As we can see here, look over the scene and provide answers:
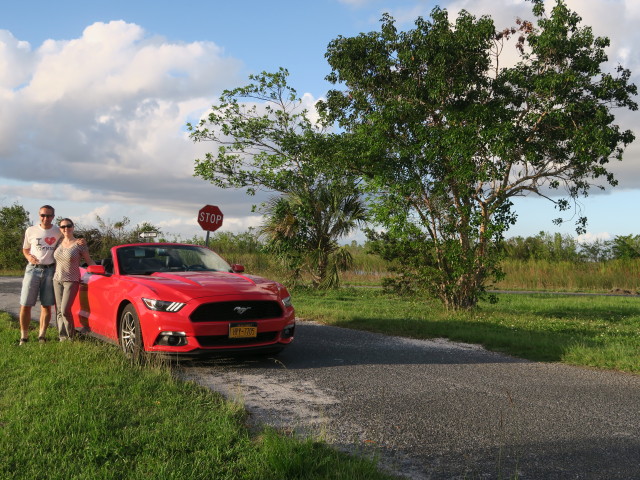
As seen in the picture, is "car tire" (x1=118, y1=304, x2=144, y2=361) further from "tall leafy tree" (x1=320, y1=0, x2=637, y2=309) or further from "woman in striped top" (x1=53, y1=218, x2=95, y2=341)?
"tall leafy tree" (x1=320, y1=0, x2=637, y2=309)

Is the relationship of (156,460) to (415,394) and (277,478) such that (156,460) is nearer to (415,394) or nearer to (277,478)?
(277,478)

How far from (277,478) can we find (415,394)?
2.68 m

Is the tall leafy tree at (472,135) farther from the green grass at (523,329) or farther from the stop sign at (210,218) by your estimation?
the stop sign at (210,218)

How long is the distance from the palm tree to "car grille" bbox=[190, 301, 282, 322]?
47.4ft

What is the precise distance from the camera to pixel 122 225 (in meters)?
33.2

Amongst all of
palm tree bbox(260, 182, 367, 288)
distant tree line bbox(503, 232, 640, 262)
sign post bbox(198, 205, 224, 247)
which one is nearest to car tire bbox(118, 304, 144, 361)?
sign post bbox(198, 205, 224, 247)

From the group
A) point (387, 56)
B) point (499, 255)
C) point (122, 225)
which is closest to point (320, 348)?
point (499, 255)

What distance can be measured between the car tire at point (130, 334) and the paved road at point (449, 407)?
1.94 feet

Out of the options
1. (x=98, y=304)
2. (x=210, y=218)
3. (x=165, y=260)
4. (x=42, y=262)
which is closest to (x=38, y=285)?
(x=42, y=262)

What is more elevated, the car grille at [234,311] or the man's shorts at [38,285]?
the man's shorts at [38,285]

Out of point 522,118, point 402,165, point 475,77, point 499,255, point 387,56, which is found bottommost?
point 499,255

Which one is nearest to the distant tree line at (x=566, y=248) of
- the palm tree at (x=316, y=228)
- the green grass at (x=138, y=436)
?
the palm tree at (x=316, y=228)

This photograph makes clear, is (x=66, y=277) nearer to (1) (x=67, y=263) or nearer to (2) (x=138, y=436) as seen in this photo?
(1) (x=67, y=263)

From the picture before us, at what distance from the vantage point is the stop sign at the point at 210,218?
64.3ft
